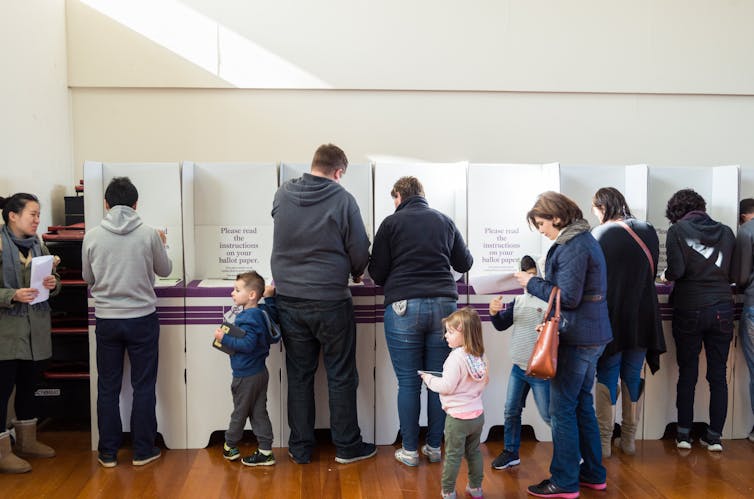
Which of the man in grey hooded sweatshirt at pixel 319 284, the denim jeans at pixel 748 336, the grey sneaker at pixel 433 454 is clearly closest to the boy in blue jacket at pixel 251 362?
the man in grey hooded sweatshirt at pixel 319 284

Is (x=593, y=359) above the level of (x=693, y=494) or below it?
above

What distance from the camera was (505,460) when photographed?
3414 millimetres

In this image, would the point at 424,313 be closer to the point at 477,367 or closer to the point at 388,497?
the point at 477,367

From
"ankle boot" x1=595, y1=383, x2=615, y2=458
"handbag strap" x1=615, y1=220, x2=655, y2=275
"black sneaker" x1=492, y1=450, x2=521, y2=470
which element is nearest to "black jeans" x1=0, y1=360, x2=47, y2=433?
"black sneaker" x1=492, y1=450, x2=521, y2=470

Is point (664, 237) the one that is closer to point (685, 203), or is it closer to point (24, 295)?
point (685, 203)

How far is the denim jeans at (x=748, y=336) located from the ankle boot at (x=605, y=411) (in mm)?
935

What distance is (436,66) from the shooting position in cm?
488

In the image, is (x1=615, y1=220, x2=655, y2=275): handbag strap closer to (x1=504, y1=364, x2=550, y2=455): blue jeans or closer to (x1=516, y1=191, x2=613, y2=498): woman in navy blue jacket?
(x1=516, y1=191, x2=613, y2=498): woman in navy blue jacket

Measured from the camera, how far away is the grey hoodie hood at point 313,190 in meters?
3.26

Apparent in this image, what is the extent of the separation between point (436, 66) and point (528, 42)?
722 millimetres

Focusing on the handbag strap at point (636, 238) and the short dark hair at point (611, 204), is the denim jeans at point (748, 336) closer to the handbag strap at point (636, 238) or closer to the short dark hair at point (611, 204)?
the handbag strap at point (636, 238)

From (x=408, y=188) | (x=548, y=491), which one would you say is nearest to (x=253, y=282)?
(x=408, y=188)

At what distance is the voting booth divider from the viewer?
12.1 ft

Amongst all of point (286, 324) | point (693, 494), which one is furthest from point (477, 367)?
point (693, 494)
